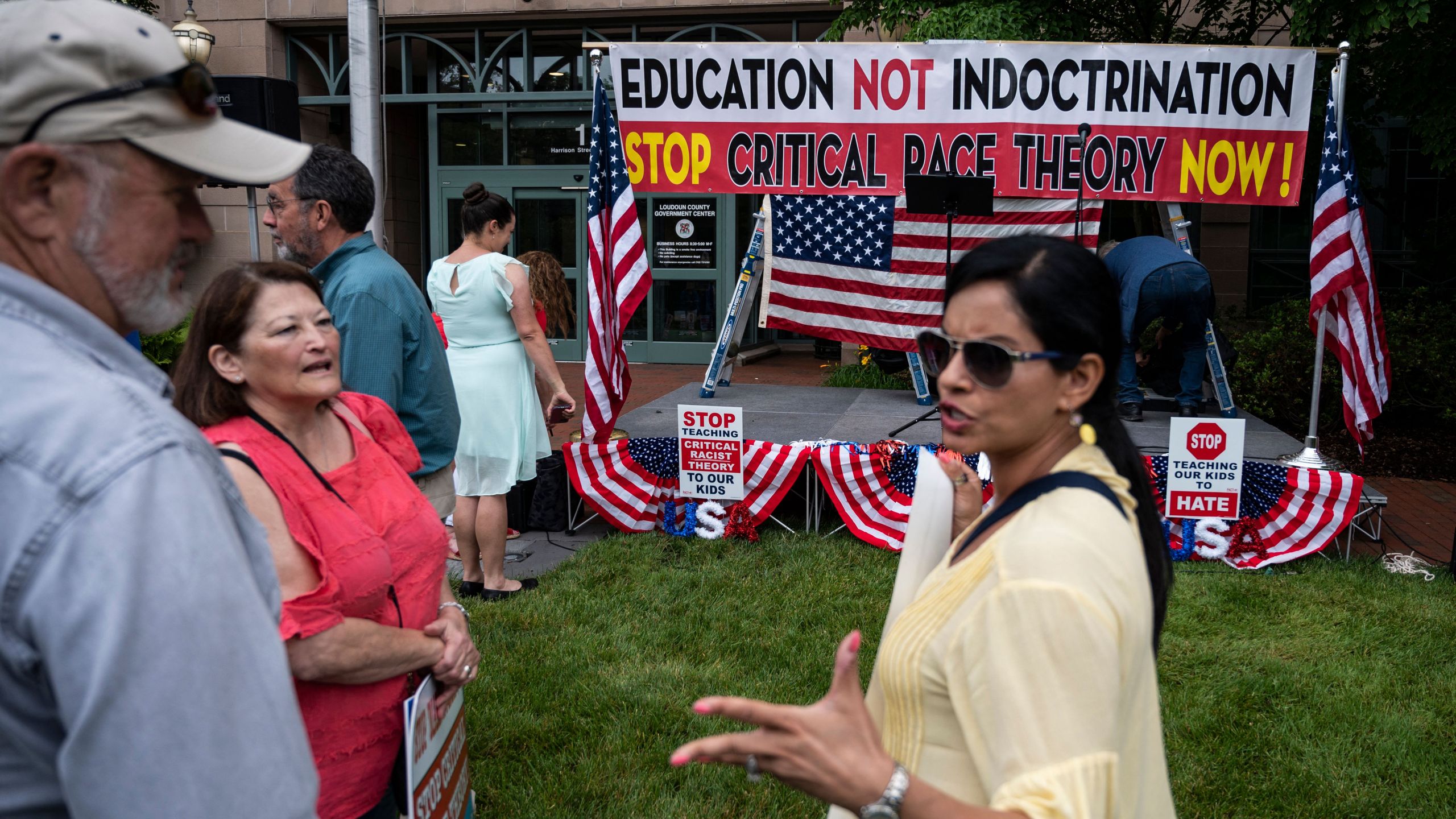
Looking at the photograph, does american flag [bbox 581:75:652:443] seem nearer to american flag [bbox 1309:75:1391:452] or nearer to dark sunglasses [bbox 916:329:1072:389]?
american flag [bbox 1309:75:1391:452]

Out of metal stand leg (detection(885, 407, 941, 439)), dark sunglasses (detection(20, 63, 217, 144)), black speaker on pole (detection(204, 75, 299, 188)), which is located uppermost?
black speaker on pole (detection(204, 75, 299, 188))

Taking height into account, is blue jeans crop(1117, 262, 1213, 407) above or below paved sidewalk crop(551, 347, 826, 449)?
above

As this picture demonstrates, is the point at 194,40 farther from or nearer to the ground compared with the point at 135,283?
farther from the ground

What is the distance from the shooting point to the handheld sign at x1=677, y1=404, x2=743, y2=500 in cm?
652

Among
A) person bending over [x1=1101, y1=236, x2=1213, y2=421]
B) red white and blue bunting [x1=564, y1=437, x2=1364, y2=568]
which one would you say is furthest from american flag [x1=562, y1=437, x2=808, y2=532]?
person bending over [x1=1101, y1=236, x2=1213, y2=421]

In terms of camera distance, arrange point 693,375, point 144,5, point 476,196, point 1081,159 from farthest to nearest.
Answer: point 693,375
point 144,5
point 1081,159
point 476,196

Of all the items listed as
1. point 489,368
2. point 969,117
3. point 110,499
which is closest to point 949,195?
A: point 969,117

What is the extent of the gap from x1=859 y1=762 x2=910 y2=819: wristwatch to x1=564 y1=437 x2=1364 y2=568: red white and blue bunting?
4.44 m

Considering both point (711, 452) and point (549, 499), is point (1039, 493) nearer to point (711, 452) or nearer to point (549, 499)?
point (711, 452)

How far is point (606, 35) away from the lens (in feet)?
47.7

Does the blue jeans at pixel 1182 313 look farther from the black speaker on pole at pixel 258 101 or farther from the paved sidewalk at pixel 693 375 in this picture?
the black speaker on pole at pixel 258 101

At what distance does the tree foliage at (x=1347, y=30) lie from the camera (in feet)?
26.3

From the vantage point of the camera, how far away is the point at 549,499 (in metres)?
6.96

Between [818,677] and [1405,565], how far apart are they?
3843 millimetres
